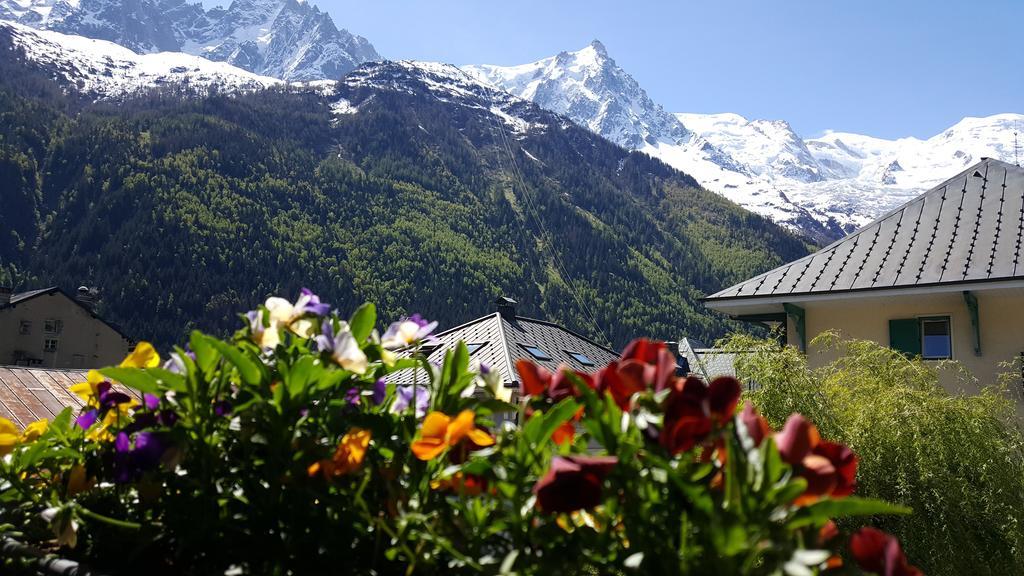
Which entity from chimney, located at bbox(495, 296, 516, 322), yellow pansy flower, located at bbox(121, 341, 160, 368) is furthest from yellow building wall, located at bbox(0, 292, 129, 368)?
yellow pansy flower, located at bbox(121, 341, 160, 368)

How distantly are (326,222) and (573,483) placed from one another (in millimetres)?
121969

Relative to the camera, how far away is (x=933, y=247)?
40.0ft

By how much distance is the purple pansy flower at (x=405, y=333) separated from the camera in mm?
1657

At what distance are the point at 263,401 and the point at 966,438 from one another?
26.2 ft

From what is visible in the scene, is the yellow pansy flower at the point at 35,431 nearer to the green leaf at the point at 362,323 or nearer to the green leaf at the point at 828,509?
the green leaf at the point at 362,323

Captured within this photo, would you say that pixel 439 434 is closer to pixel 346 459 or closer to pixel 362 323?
pixel 346 459

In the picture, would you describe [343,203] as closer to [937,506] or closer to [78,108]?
[78,108]

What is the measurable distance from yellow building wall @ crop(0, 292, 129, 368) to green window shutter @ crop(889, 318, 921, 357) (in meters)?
42.9

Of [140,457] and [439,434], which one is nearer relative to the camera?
[439,434]

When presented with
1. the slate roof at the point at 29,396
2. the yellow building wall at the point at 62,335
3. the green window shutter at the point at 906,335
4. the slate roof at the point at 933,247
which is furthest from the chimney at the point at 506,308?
the yellow building wall at the point at 62,335

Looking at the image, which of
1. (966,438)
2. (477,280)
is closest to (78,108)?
(477,280)

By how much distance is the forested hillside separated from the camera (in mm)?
100750

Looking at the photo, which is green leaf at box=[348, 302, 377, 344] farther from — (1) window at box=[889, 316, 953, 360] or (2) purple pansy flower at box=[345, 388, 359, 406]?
(1) window at box=[889, 316, 953, 360]

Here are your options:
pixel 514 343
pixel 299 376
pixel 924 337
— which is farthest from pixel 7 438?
pixel 514 343
